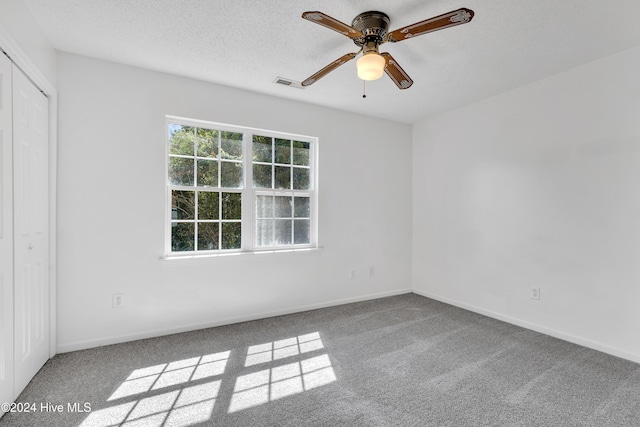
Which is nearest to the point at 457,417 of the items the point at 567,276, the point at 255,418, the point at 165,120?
the point at 255,418

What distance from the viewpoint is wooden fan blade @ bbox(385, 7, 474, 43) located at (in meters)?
1.58

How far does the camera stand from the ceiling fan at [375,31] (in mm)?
1656

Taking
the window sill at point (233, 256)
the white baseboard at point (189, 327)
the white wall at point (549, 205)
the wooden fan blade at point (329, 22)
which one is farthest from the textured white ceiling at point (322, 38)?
the white baseboard at point (189, 327)

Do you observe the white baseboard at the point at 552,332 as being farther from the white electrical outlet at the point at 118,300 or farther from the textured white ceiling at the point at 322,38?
the white electrical outlet at the point at 118,300

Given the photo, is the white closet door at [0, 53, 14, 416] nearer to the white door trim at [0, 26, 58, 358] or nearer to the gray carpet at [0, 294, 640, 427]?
the gray carpet at [0, 294, 640, 427]

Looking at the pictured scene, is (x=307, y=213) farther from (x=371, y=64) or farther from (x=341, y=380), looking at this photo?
(x=371, y=64)

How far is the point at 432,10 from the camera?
2.05 meters

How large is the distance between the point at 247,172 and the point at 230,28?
59.5 inches

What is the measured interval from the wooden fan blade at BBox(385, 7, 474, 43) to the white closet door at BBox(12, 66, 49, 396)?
2.42 meters

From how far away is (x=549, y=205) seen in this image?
122 inches

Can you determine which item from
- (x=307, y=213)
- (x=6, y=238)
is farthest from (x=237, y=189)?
(x=6, y=238)

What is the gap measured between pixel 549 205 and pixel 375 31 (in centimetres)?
246

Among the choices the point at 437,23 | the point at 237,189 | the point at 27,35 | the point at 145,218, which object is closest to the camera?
the point at 437,23

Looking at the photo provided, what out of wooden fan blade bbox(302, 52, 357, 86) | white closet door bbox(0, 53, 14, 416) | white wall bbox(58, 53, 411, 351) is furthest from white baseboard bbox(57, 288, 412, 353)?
wooden fan blade bbox(302, 52, 357, 86)
